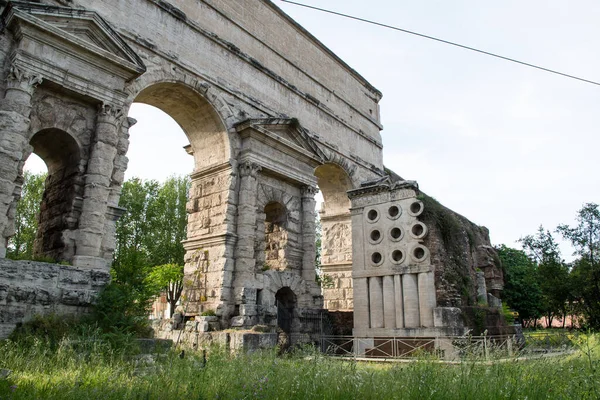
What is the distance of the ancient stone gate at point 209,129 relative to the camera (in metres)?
8.96

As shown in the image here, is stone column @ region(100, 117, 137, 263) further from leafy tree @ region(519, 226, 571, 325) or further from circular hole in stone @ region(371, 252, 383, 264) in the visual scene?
leafy tree @ region(519, 226, 571, 325)

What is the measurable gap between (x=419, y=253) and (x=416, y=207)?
1.21 meters

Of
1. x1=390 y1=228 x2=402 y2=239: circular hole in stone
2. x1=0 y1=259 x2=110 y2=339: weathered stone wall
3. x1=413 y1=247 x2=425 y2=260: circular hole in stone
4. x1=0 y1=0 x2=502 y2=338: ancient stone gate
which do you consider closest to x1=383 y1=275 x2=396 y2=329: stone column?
x1=413 y1=247 x2=425 y2=260: circular hole in stone

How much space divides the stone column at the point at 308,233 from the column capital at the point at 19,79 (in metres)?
8.69

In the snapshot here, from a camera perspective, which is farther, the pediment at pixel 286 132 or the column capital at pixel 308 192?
the column capital at pixel 308 192

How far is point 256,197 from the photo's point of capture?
44.2 feet

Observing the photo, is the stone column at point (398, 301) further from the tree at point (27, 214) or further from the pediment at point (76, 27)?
the tree at point (27, 214)

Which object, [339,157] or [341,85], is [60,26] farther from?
[341,85]

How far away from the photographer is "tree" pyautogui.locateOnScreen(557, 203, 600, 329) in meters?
22.5

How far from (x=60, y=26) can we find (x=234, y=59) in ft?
19.2

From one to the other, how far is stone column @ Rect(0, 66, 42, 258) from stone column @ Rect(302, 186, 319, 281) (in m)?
8.34

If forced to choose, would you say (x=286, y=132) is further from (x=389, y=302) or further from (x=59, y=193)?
(x=59, y=193)

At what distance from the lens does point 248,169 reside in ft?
43.2

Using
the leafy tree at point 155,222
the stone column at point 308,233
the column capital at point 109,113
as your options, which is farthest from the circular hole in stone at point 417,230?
the leafy tree at point 155,222
